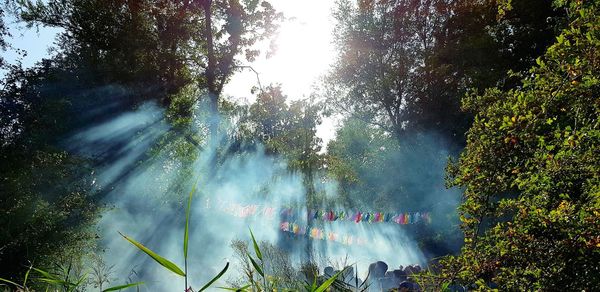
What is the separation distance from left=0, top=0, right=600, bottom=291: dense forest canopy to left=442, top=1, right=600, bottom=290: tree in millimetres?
13

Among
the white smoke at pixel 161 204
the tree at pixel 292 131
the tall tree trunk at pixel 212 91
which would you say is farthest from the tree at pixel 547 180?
the tree at pixel 292 131

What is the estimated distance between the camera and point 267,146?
94.8ft

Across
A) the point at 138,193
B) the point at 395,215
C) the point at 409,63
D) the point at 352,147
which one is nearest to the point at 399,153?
the point at 395,215

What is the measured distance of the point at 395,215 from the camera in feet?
66.3

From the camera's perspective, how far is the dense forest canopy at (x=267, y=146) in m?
2.58

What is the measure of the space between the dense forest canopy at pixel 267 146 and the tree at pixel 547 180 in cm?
1

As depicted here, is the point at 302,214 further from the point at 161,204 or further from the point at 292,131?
the point at 292,131

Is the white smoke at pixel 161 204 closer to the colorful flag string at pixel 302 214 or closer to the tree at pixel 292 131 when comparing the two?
the colorful flag string at pixel 302 214

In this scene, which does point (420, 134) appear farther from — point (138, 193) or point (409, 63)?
point (138, 193)

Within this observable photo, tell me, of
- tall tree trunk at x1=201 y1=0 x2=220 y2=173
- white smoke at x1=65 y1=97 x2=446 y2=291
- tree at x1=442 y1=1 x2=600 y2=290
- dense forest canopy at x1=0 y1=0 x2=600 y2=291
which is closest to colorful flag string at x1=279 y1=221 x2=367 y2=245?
dense forest canopy at x1=0 y1=0 x2=600 y2=291

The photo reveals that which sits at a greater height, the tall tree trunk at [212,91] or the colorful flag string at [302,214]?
the tall tree trunk at [212,91]

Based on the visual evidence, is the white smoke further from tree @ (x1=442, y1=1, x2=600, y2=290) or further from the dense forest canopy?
tree @ (x1=442, y1=1, x2=600, y2=290)

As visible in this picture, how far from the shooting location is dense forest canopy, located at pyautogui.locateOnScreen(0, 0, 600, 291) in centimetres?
258

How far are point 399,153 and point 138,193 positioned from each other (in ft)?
45.8
